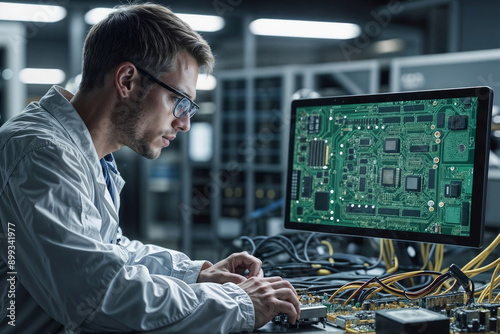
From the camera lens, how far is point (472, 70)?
3.29 meters

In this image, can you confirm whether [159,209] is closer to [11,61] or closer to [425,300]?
[11,61]

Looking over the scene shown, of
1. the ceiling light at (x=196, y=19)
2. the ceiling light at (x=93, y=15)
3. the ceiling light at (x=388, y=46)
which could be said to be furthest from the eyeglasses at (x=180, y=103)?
the ceiling light at (x=388, y=46)

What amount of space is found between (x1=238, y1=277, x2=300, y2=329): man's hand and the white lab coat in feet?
0.06

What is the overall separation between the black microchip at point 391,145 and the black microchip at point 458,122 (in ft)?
0.39

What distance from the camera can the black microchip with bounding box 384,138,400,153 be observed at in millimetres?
1079

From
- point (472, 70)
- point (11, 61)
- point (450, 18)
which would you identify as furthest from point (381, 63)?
point (11, 61)

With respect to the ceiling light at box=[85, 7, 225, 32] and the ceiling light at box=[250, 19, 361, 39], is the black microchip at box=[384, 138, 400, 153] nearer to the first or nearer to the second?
the ceiling light at box=[85, 7, 225, 32]

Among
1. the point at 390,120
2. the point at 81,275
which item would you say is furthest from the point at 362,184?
the point at 81,275

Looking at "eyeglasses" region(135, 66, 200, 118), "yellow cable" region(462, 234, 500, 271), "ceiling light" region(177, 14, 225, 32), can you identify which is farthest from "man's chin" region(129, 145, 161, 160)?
"ceiling light" region(177, 14, 225, 32)

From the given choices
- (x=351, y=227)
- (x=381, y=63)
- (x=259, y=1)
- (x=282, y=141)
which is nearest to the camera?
(x=351, y=227)

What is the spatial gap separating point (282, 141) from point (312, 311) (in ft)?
12.1

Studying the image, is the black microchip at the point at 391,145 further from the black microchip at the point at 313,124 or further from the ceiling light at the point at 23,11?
the ceiling light at the point at 23,11

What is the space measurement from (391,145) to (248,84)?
368 cm

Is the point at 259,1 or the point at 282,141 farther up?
the point at 259,1
